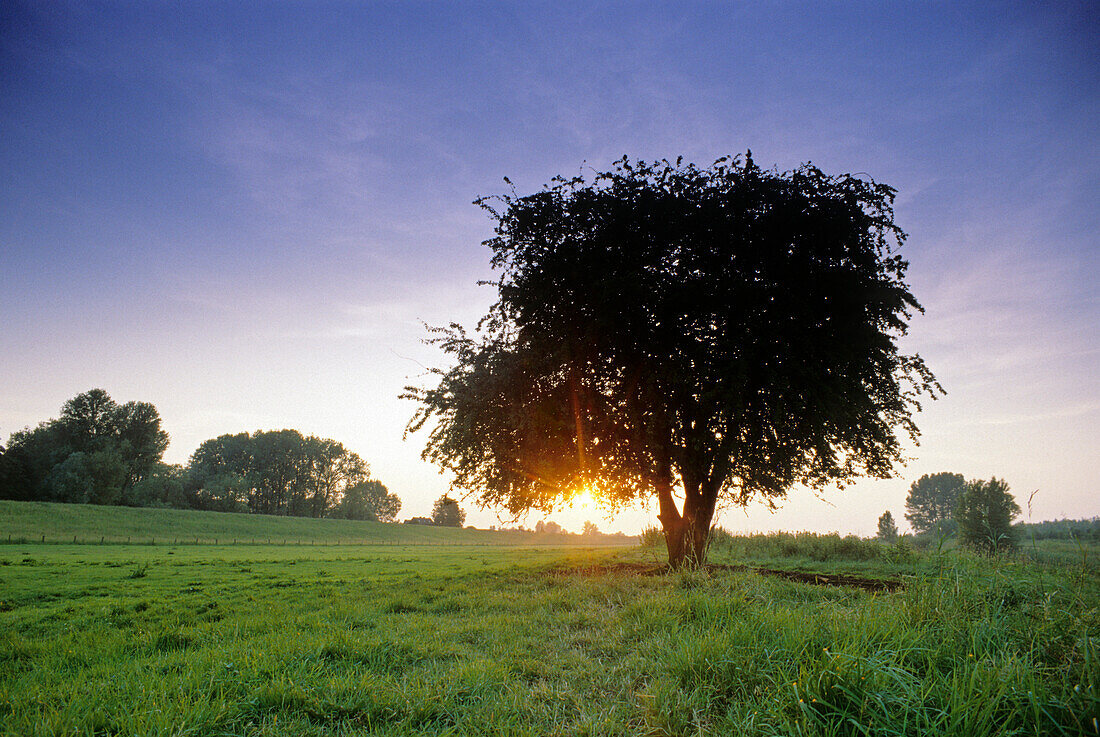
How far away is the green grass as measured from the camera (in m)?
2.92

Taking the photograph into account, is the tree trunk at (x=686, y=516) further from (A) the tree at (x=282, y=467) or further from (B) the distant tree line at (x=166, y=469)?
(A) the tree at (x=282, y=467)

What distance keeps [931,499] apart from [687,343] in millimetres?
133302

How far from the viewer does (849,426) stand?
1284 cm

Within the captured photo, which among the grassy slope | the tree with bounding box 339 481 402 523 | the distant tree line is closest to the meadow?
the grassy slope

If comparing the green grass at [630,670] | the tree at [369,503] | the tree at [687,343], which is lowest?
the tree at [369,503]

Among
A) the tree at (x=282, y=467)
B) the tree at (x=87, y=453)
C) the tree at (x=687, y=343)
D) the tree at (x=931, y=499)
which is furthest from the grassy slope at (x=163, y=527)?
the tree at (x=931, y=499)

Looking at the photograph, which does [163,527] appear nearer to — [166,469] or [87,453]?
[87,453]

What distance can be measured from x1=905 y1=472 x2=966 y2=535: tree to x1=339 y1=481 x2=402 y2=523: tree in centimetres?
13040

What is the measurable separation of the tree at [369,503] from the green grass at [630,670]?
120 metres

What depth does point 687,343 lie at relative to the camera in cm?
1315

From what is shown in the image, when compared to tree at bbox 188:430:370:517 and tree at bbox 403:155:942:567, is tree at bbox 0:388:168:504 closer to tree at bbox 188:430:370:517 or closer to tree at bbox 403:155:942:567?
tree at bbox 188:430:370:517

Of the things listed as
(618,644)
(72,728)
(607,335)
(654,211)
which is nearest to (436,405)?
(607,335)

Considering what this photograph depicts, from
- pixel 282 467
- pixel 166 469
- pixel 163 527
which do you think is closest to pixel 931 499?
pixel 163 527

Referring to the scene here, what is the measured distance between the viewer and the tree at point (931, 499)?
106 meters
